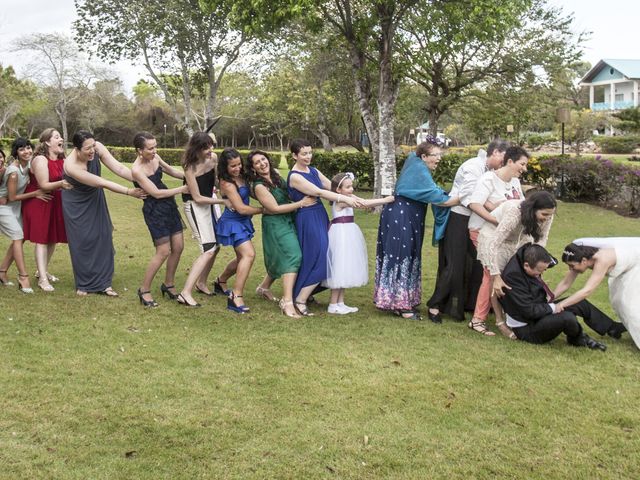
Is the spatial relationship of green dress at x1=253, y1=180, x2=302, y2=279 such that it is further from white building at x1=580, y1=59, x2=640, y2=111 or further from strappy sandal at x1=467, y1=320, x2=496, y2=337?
white building at x1=580, y1=59, x2=640, y2=111

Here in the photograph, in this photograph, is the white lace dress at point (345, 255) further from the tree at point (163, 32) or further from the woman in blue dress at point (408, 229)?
the tree at point (163, 32)

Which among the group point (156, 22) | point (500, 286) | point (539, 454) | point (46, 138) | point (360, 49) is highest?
point (156, 22)

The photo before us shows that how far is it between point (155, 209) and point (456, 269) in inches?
123

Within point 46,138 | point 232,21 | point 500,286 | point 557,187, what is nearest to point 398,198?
point 500,286

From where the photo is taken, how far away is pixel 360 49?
15.2 meters

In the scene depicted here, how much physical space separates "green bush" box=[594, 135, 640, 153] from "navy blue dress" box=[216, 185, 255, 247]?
4053 cm

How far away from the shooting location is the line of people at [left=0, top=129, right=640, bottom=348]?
5.88 metres

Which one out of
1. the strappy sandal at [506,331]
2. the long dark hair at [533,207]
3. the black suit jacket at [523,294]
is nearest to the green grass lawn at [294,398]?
the strappy sandal at [506,331]

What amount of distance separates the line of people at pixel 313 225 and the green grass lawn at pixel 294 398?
36cm

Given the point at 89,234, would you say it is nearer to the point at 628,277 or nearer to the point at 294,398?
the point at 294,398

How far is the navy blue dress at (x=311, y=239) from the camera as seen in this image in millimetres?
6418

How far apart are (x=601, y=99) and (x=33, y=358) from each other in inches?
3040

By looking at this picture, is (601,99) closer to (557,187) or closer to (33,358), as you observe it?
(557,187)

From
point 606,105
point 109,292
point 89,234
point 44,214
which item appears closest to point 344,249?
point 109,292
